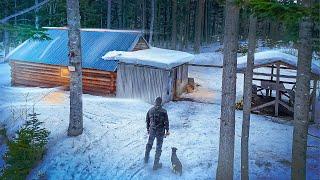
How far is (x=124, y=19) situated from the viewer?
169ft

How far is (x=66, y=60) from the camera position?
23047 millimetres

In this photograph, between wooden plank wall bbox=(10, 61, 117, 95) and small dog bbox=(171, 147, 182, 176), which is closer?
small dog bbox=(171, 147, 182, 176)

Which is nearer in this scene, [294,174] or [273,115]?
[294,174]

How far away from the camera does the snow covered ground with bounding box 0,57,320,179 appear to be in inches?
484

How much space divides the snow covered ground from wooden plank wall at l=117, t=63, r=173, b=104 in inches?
21.7

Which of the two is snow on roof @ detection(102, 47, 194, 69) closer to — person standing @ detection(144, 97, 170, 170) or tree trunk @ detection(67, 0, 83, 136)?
tree trunk @ detection(67, 0, 83, 136)

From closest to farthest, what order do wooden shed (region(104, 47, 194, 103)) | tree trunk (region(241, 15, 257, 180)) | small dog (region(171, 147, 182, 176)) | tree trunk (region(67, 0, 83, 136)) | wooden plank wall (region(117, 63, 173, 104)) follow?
Answer: tree trunk (region(241, 15, 257, 180)) → small dog (region(171, 147, 182, 176)) → tree trunk (region(67, 0, 83, 136)) → wooden shed (region(104, 47, 194, 103)) → wooden plank wall (region(117, 63, 173, 104))

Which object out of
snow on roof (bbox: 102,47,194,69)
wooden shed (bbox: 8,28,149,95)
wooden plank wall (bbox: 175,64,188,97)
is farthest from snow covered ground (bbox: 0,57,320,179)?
snow on roof (bbox: 102,47,194,69)

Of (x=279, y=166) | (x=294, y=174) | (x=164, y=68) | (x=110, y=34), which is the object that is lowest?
(x=279, y=166)

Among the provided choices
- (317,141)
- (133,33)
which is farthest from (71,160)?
(133,33)

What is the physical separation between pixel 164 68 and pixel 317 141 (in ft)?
25.8

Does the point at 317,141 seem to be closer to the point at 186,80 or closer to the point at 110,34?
the point at 186,80

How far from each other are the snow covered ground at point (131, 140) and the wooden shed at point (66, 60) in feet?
5.74

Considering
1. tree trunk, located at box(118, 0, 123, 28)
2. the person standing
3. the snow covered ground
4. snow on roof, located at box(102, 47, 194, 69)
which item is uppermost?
tree trunk, located at box(118, 0, 123, 28)
